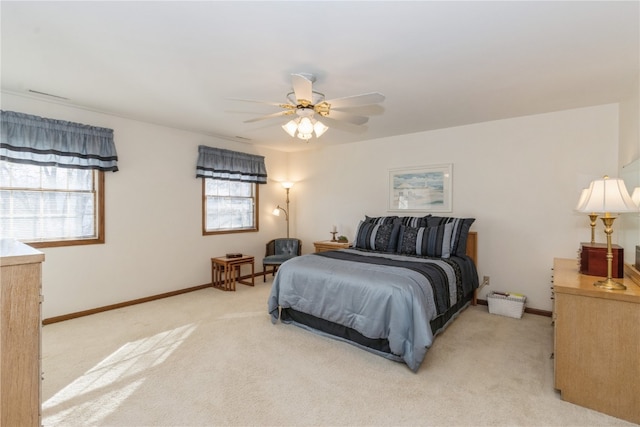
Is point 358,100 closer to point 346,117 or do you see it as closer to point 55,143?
point 346,117

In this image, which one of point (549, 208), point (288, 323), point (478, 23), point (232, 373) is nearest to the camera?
point (478, 23)

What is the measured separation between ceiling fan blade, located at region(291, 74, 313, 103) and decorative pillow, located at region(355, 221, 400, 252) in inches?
89.8

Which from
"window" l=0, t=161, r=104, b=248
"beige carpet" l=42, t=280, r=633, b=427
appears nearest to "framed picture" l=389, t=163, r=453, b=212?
"beige carpet" l=42, t=280, r=633, b=427

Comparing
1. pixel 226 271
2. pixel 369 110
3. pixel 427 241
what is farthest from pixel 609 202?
pixel 226 271

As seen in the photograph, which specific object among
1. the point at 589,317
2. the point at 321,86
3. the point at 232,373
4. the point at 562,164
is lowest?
the point at 232,373

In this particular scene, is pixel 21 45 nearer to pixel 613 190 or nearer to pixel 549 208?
pixel 613 190

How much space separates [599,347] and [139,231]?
188 inches

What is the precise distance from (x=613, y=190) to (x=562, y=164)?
6.05 feet

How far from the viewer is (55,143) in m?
3.40

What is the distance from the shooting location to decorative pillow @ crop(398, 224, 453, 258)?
12.4 feet

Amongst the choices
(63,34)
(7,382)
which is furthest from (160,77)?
(7,382)

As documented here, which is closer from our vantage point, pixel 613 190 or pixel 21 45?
pixel 613 190

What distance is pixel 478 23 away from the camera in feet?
6.35

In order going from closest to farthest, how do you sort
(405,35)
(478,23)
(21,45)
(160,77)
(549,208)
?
(478,23), (405,35), (21,45), (160,77), (549,208)
